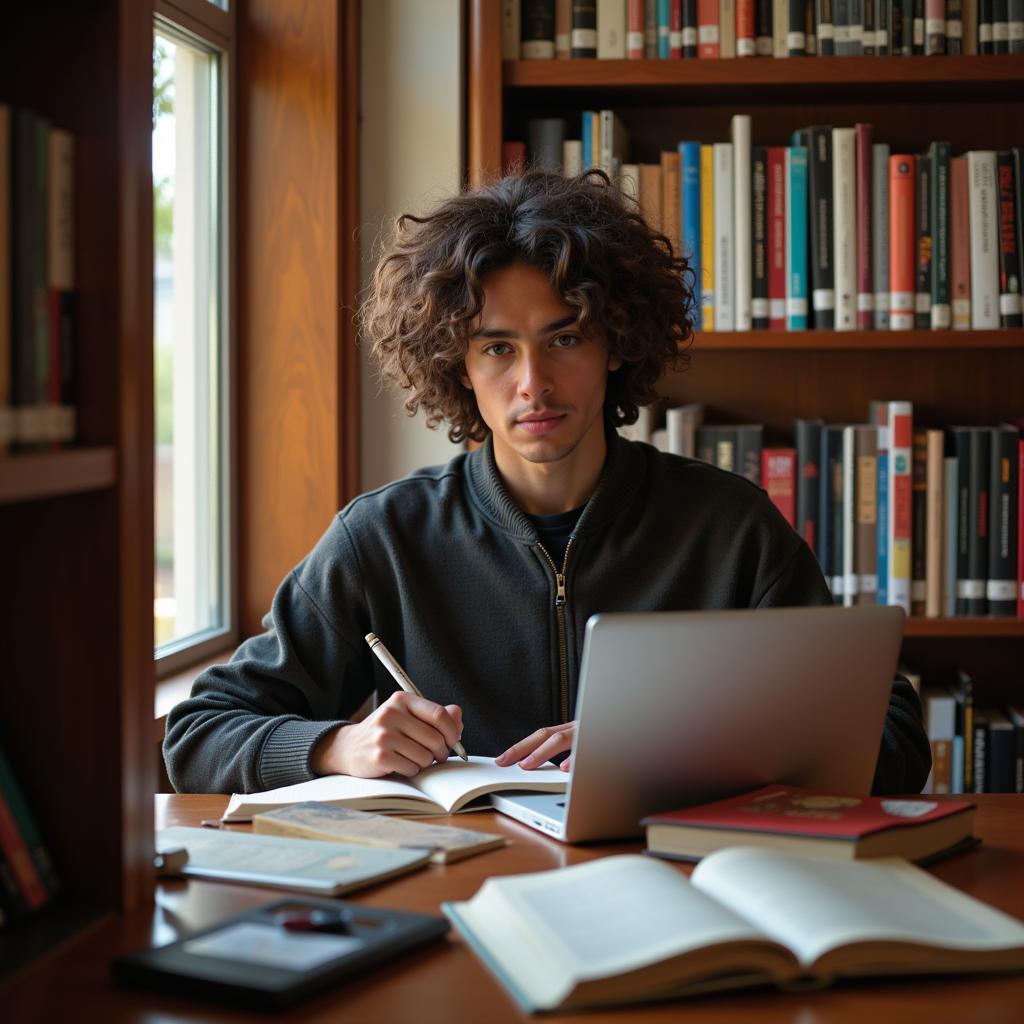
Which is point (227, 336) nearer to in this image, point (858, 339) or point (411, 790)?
point (858, 339)

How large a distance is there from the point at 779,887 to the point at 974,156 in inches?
70.3

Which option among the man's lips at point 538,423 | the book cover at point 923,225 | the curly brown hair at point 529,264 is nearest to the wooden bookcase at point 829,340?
the book cover at point 923,225

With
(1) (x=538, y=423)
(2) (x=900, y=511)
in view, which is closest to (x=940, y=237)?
(2) (x=900, y=511)

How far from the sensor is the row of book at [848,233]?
2.36 meters

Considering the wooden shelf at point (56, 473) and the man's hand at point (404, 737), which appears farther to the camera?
the man's hand at point (404, 737)

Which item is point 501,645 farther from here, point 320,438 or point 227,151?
point 227,151

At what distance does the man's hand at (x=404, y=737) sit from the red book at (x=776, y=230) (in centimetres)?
127

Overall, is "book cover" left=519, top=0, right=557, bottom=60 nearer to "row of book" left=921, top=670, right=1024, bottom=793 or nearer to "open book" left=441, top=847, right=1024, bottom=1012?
"row of book" left=921, top=670, right=1024, bottom=793

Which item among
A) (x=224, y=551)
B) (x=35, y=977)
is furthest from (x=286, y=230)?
(x=35, y=977)

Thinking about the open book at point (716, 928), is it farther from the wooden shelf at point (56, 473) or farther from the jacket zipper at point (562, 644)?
the jacket zipper at point (562, 644)

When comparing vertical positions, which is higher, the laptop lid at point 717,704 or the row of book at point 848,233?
the row of book at point 848,233

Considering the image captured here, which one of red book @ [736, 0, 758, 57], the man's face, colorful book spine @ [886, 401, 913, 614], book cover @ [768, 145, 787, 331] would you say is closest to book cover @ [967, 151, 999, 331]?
colorful book spine @ [886, 401, 913, 614]

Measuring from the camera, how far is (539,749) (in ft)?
4.49

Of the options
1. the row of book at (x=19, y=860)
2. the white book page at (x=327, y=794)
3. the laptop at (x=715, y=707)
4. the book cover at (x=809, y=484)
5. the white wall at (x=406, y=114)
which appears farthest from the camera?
the white wall at (x=406, y=114)
